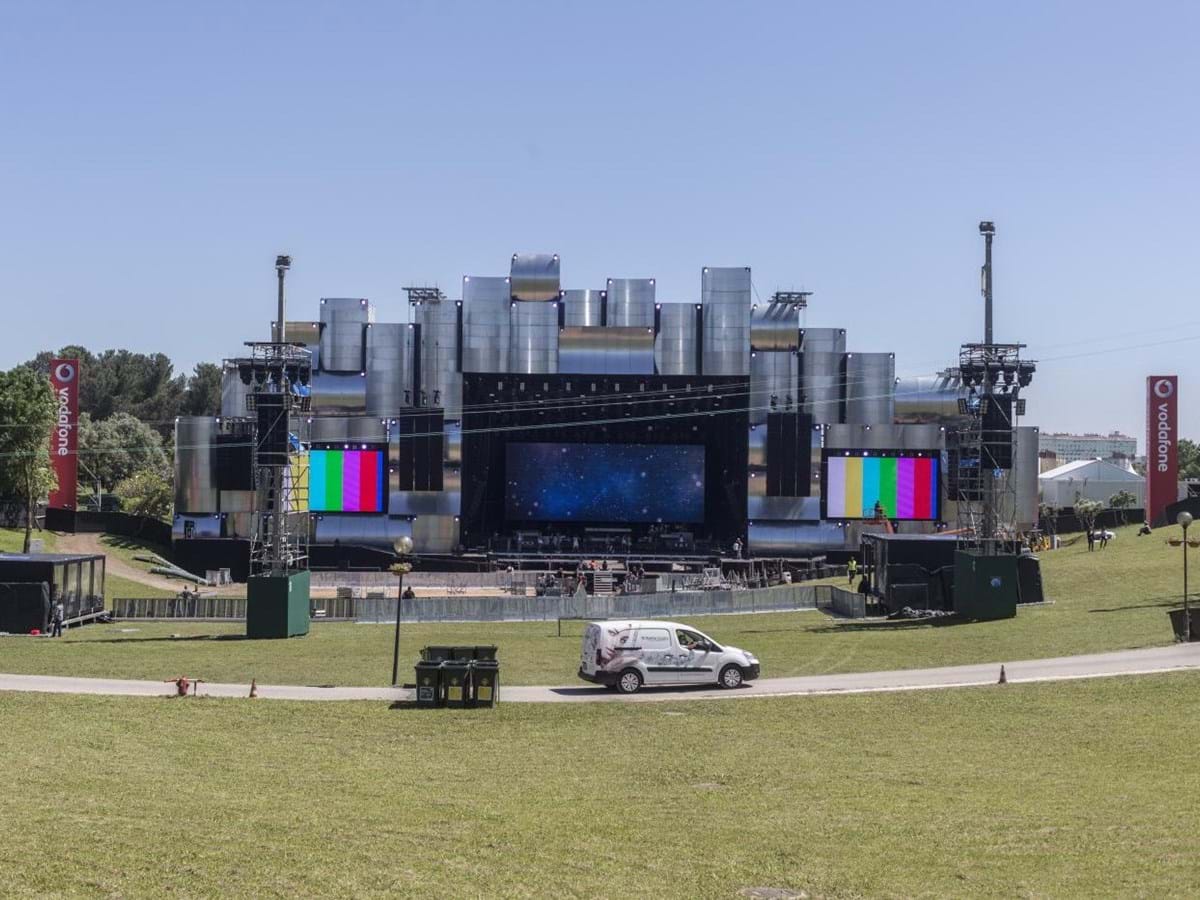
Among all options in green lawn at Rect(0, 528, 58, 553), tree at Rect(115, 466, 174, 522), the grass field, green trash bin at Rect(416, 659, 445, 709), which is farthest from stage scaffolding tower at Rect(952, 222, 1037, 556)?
tree at Rect(115, 466, 174, 522)

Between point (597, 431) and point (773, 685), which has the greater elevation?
point (597, 431)

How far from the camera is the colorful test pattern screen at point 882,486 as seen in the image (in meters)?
83.1

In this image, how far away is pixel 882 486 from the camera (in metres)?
83.3

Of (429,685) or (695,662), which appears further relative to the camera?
(695,662)

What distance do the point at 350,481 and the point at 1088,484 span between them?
287 ft

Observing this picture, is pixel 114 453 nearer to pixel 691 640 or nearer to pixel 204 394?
pixel 204 394

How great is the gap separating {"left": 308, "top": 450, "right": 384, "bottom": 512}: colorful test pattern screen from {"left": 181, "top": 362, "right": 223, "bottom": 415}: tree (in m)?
94.8

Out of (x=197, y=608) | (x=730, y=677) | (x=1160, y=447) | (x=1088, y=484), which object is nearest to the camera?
(x=730, y=677)

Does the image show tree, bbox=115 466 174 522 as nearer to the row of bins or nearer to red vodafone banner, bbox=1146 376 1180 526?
red vodafone banner, bbox=1146 376 1180 526

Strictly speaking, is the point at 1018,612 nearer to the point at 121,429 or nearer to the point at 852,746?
the point at 852,746

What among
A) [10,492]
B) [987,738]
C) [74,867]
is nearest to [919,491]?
[10,492]

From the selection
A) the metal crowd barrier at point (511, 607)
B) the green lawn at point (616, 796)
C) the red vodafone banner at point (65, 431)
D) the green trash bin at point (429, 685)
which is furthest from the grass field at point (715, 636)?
the red vodafone banner at point (65, 431)

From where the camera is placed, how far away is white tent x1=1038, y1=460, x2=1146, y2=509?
137 m

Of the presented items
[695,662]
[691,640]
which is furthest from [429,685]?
[691,640]
